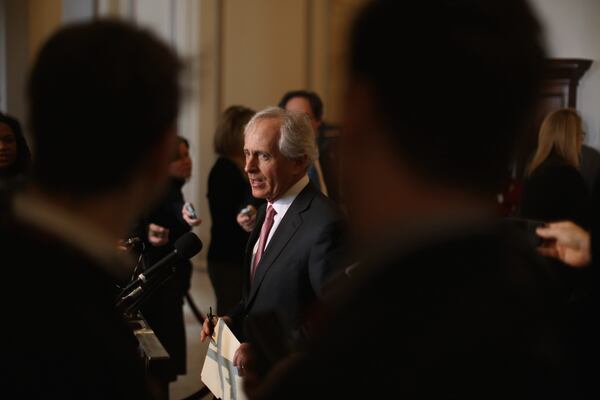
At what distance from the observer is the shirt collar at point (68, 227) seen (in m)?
0.95

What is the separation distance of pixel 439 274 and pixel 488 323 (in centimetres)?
7

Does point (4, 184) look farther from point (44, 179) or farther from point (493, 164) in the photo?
point (493, 164)

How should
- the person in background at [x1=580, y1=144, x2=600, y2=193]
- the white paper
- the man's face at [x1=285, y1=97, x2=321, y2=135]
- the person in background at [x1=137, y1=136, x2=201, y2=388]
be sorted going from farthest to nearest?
the person in background at [x1=580, y1=144, x2=600, y2=193]
the man's face at [x1=285, y1=97, x2=321, y2=135]
the person in background at [x1=137, y1=136, x2=201, y2=388]
the white paper

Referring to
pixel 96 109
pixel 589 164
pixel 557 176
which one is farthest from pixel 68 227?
pixel 589 164

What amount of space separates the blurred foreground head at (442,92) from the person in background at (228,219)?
333cm

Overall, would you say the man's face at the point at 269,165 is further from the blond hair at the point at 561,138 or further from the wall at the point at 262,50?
the wall at the point at 262,50

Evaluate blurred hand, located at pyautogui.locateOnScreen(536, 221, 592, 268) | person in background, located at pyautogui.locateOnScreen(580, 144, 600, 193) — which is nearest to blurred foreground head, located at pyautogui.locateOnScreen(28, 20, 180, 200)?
blurred hand, located at pyautogui.locateOnScreen(536, 221, 592, 268)

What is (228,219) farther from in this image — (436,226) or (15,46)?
(15,46)

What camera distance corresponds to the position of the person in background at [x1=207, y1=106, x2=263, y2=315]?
4.29 metres

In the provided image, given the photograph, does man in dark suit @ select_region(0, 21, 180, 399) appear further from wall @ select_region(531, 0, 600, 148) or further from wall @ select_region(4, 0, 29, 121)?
wall @ select_region(531, 0, 600, 148)

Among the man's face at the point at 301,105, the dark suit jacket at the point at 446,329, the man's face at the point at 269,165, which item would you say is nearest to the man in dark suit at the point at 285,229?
the man's face at the point at 269,165

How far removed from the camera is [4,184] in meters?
1.05

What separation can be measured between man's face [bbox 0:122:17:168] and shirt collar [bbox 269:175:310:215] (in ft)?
4.92

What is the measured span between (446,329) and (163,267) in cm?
163
